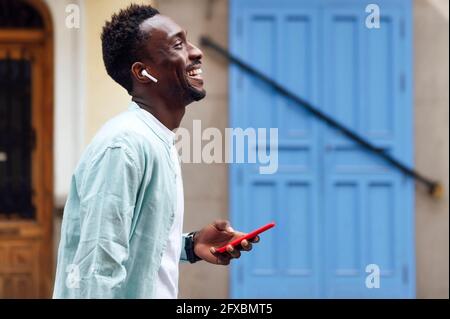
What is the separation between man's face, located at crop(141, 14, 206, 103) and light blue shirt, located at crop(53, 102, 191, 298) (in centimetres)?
13

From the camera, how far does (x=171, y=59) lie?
2.76 m

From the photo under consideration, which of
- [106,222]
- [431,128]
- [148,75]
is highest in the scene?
[148,75]

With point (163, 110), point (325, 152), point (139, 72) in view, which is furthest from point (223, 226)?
point (325, 152)

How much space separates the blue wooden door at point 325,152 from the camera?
7133 mm

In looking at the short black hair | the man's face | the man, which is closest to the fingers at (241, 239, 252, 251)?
the man

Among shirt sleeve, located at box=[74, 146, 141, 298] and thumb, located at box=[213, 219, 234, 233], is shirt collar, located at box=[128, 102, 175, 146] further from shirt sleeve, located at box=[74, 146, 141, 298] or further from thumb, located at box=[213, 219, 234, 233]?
thumb, located at box=[213, 219, 234, 233]

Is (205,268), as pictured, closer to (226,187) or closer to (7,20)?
(226,187)

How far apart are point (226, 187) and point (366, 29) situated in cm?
143

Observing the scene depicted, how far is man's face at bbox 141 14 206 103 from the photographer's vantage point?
2.76 metres

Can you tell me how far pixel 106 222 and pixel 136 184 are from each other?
0.12 m

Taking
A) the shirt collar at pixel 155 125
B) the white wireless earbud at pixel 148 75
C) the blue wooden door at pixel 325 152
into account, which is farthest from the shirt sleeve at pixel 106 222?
the blue wooden door at pixel 325 152

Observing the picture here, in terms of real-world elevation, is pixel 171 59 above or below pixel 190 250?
above

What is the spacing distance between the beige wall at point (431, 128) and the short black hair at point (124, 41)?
4732mm

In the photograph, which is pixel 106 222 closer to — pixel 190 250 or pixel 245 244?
pixel 245 244
